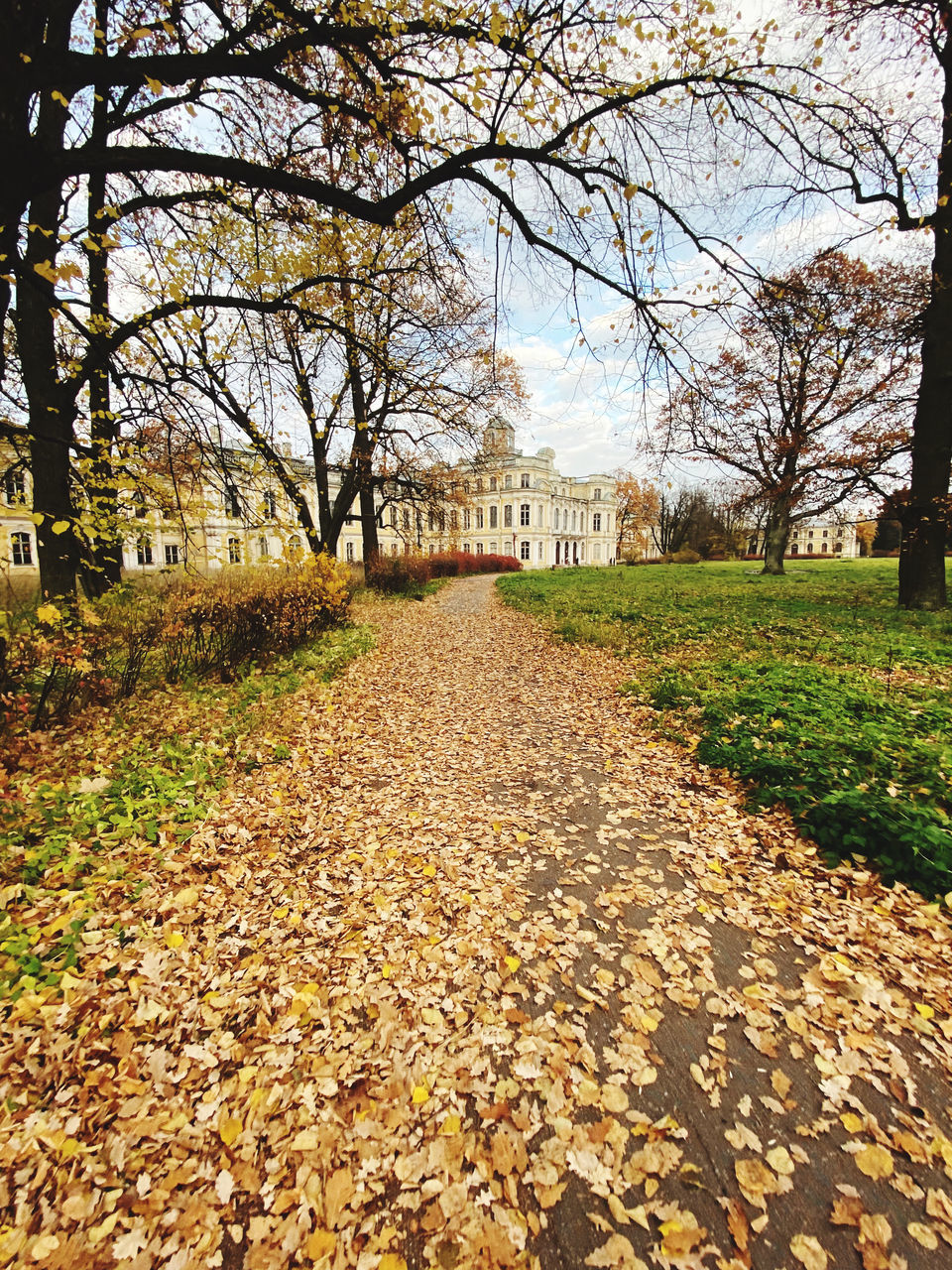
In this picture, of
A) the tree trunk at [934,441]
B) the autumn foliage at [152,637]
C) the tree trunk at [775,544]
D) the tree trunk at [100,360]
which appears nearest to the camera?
the autumn foliage at [152,637]

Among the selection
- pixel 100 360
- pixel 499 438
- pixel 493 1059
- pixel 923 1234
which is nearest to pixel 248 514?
pixel 100 360

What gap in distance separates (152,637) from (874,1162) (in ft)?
26.4

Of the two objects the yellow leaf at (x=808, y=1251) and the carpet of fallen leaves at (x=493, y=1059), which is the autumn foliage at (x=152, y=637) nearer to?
the carpet of fallen leaves at (x=493, y=1059)

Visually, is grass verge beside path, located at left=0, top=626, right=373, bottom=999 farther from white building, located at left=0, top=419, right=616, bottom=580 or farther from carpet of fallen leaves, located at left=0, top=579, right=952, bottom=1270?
white building, located at left=0, top=419, right=616, bottom=580

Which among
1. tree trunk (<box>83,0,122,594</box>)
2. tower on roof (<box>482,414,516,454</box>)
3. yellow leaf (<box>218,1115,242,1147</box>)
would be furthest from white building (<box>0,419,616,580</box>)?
yellow leaf (<box>218,1115,242,1147</box>)

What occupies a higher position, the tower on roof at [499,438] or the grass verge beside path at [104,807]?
the tower on roof at [499,438]

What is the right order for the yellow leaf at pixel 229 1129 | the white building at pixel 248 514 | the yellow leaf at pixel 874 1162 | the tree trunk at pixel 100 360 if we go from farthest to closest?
the white building at pixel 248 514 < the tree trunk at pixel 100 360 < the yellow leaf at pixel 229 1129 < the yellow leaf at pixel 874 1162

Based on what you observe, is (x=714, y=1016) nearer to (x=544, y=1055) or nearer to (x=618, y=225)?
(x=544, y=1055)

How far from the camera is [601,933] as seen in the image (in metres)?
3.12

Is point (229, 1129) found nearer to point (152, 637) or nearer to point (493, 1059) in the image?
point (493, 1059)

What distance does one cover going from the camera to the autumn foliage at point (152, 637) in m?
5.16

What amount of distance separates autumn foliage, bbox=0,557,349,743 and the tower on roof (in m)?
5.75

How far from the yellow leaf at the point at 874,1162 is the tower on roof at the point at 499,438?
37.4 ft

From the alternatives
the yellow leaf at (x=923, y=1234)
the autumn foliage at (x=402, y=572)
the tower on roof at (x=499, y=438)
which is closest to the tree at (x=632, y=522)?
the autumn foliage at (x=402, y=572)
